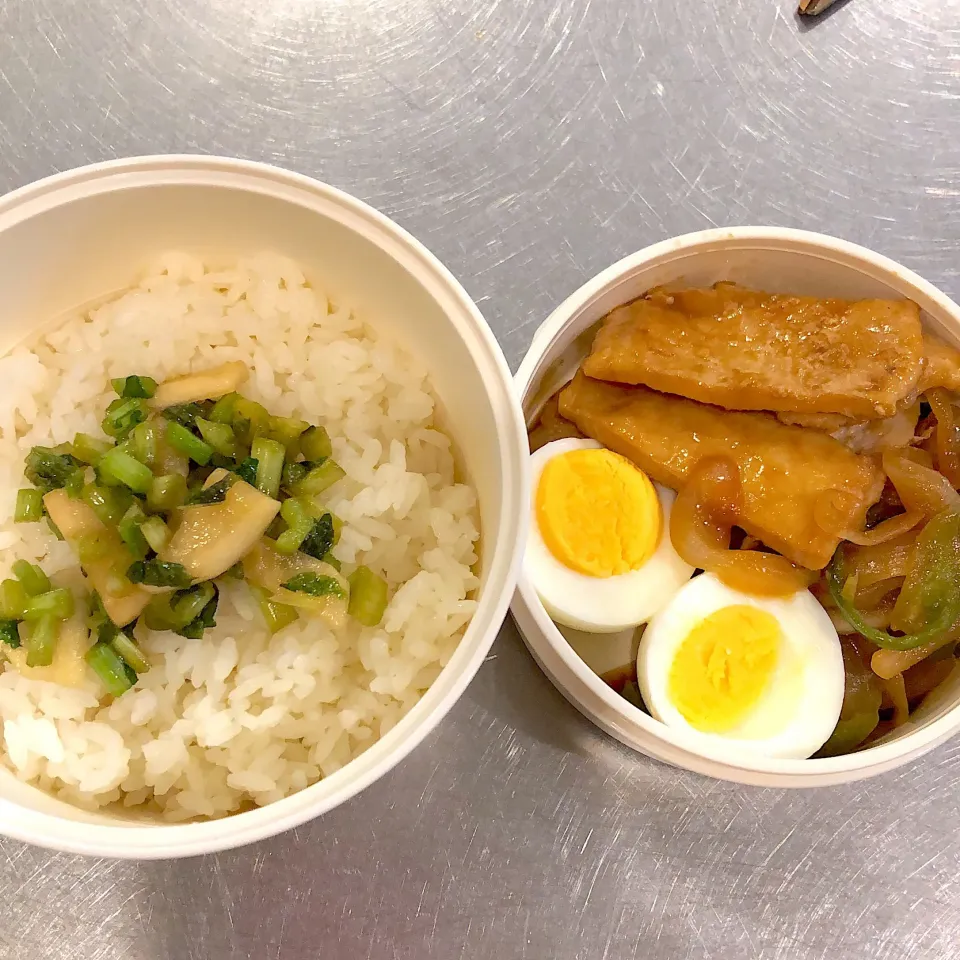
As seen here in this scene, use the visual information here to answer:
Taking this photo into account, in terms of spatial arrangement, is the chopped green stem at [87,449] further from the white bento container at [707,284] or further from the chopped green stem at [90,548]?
the white bento container at [707,284]

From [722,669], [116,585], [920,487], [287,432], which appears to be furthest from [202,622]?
[920,487]

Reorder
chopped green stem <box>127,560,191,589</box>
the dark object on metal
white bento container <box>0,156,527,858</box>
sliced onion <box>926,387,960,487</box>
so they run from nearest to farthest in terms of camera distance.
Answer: white bento container <box>0,156,527,858</box>, chopped green stem <box>127,560,191,589</box>, sliced onion <box>926,387,960,487</box>, the dark object on metal

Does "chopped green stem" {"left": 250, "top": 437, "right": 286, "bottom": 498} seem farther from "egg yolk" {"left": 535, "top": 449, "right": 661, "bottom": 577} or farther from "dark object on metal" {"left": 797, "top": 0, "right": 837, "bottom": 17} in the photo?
"dark object on metal" {"left": 797, "top": 0, "right": 837, "bottom": 17}

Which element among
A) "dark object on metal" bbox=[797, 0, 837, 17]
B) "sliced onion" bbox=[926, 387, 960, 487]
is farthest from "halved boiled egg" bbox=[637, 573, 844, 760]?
"dark object on metal" bbox=[797, 0, 837, 17]

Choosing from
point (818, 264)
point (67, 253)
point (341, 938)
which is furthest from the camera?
point (818, 264)

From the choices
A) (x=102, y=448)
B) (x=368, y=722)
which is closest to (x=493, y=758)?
(x=368, y=722)

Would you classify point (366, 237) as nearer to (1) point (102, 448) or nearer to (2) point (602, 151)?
(1) point (102, 448)

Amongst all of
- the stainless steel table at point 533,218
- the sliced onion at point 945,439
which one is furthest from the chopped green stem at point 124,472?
the sliced onion at point 945,439

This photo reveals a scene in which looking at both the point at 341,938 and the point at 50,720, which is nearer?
the point at 50,720
